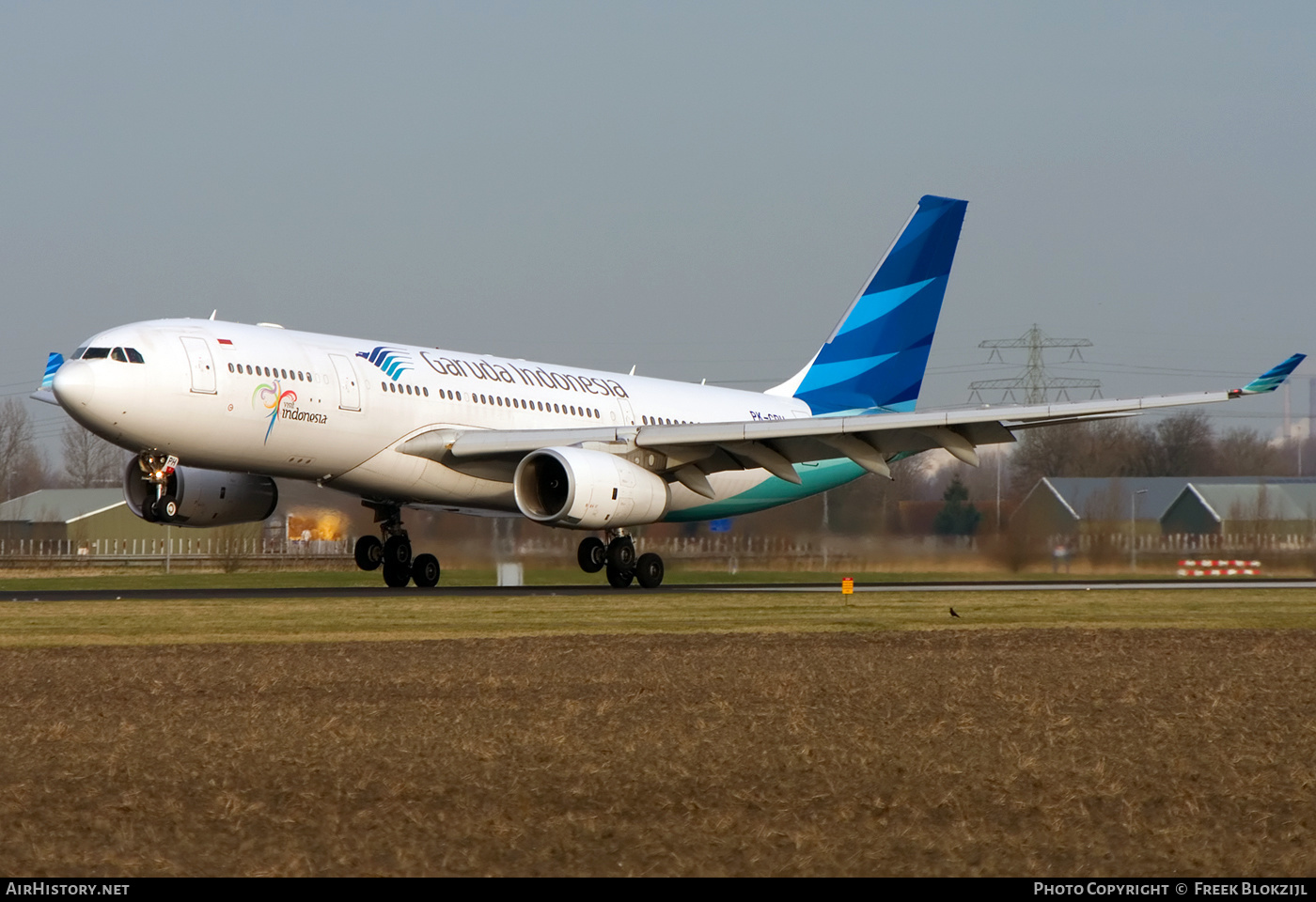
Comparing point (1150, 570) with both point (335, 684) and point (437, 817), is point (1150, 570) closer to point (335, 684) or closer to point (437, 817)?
point (335, 684)

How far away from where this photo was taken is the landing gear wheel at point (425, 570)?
30719 mm

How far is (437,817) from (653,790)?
119cm

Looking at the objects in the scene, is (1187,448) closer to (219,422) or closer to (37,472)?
(219,422)

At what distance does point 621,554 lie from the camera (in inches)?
1145

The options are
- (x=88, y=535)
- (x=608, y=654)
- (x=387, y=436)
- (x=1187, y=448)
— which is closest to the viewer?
(x=608, y=654)

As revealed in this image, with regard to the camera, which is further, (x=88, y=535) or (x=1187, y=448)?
(x=88, y=535)

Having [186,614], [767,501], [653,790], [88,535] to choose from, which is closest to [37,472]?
[88,535]

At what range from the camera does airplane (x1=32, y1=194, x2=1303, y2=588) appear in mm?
24000

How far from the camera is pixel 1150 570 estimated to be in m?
38.7

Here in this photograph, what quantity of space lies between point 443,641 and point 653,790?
963cm

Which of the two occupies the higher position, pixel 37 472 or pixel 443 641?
pixel 37 472

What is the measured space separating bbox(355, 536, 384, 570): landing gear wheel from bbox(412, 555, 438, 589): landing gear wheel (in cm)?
68

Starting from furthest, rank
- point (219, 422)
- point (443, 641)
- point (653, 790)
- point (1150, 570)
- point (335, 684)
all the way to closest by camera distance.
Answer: point (1150, 570), point (219, 422), point (443, 641), point (335, 684), point (653, 790)

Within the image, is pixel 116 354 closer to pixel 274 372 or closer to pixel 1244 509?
pixel 274 372
